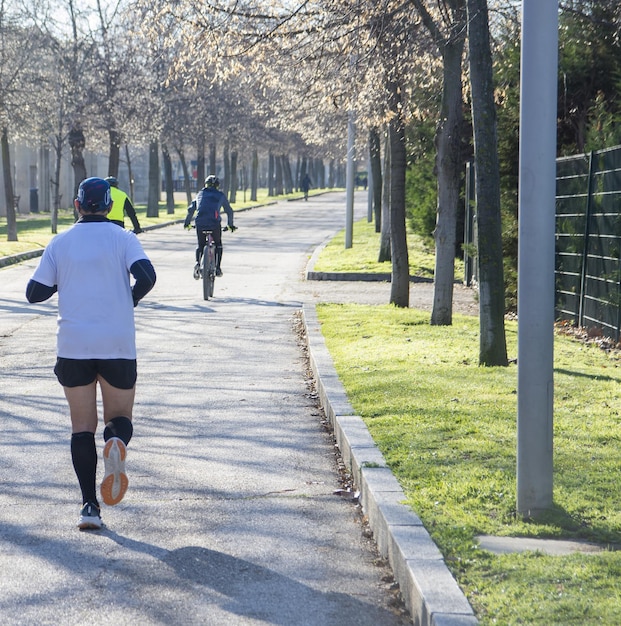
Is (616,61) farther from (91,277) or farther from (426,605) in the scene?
(426,605)

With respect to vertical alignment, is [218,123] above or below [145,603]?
above

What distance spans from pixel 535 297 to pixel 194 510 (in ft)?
6.98

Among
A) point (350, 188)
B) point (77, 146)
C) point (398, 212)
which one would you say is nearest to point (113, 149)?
point (77, 146)

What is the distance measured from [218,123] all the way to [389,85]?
1638 inches

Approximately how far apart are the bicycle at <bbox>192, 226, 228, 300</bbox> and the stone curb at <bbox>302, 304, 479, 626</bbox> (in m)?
9.50

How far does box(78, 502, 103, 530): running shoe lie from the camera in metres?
5.52

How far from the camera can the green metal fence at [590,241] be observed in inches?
483

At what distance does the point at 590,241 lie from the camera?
13398 mm

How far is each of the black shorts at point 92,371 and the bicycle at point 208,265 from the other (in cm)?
1163

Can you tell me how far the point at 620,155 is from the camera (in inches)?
479

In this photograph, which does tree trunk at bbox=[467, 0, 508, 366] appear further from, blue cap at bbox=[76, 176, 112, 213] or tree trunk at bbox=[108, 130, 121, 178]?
tree trunk at bbox=[108, 130, 121, 178]

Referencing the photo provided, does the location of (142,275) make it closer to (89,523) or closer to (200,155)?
(89,523)

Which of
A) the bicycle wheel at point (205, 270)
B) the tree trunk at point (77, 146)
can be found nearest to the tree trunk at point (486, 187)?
the bicycle wheel at point (205, 270)

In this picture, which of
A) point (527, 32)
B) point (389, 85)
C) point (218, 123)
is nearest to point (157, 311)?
point (389, 85)
